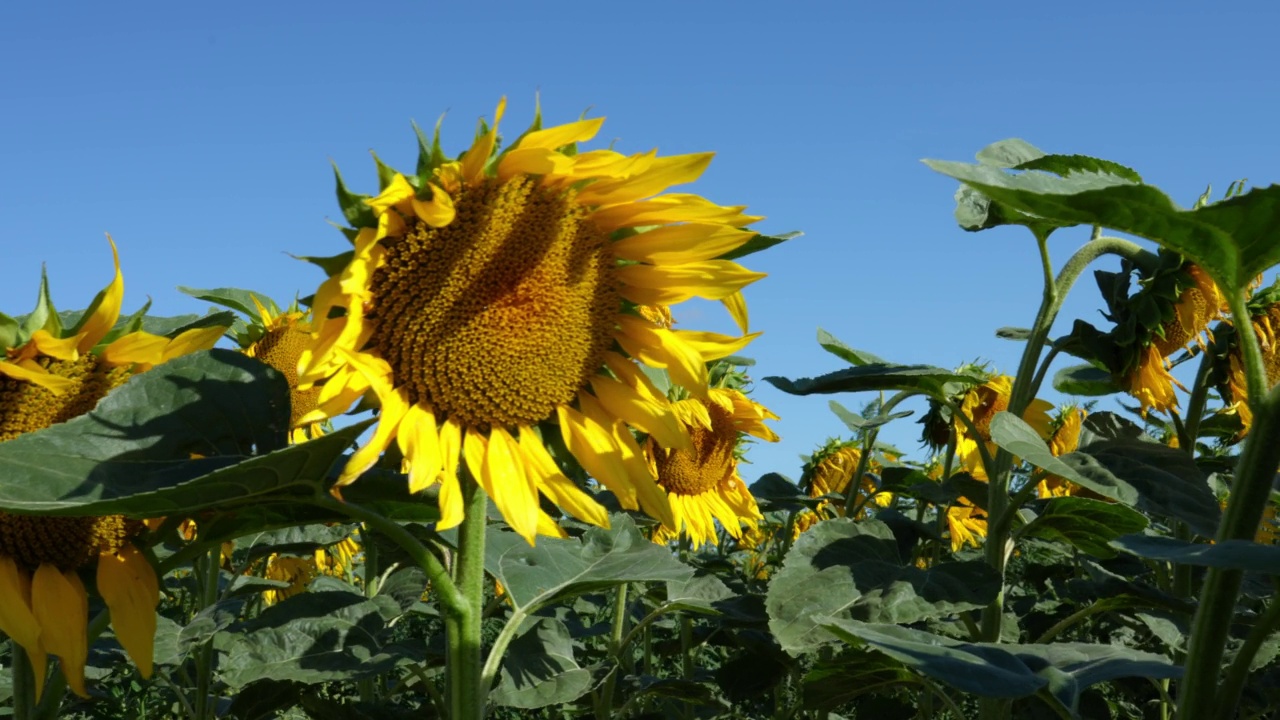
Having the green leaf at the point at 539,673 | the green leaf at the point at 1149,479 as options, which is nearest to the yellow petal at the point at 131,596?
the green leaf at the point at 539,673

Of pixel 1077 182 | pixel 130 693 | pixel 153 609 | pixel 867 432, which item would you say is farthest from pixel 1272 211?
pixel 130 693

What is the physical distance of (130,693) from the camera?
4.82 m

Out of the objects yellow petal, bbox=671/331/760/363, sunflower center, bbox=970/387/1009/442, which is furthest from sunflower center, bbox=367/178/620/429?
sunflower center, bbox=970/387/1009/442

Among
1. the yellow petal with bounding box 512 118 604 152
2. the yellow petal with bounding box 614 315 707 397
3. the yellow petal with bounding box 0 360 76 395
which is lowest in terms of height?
the yellow petal with bounding box 0 360 76 395

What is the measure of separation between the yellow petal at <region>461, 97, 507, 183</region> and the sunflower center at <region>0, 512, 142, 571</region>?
769 mm

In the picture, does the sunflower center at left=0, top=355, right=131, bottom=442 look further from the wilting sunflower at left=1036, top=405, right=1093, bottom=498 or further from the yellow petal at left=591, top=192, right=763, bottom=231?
the wilting sunflower at left=1036, top=405, right=1093, bottom=498

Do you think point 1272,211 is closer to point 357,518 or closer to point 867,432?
point 357,518

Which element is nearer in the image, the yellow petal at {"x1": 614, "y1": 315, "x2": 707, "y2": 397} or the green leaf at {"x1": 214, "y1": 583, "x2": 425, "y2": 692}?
the yellow petal at {"x1": 614, "y1": 315, "x2": 707, "y2": 397}

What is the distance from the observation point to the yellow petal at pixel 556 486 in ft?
6.13

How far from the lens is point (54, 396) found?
183cm

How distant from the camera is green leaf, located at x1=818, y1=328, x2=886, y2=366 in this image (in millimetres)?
3219

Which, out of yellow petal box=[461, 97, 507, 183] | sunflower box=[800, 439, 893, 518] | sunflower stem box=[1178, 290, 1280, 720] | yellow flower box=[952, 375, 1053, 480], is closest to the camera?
sunflower stem box=[1178, 290, 1280, 720]

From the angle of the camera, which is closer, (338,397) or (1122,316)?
(338,397)

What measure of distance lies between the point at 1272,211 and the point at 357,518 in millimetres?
1332
